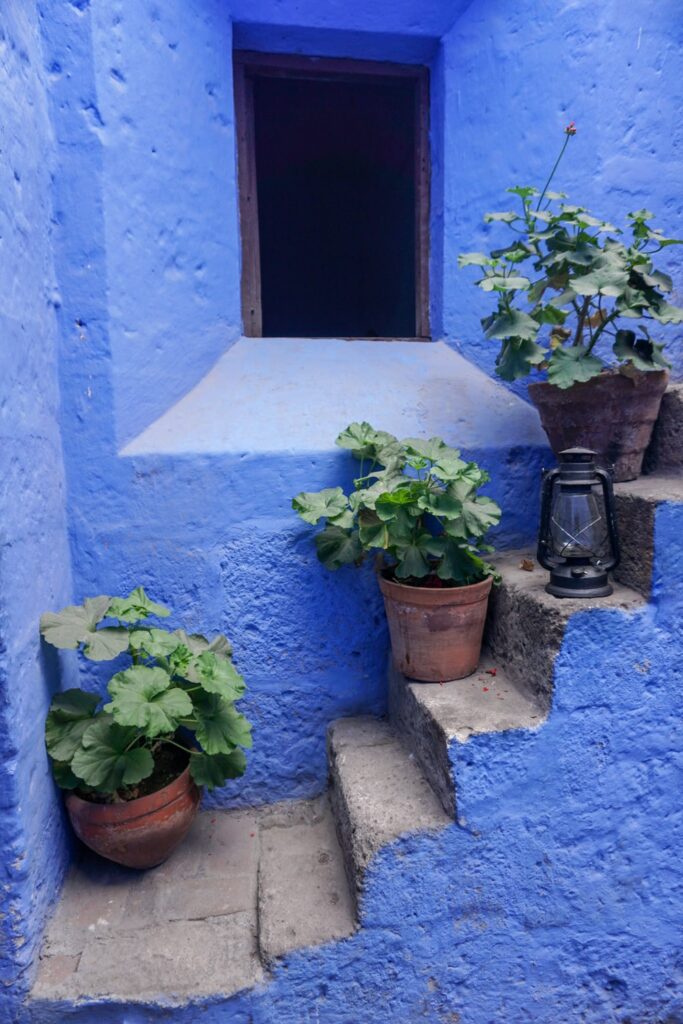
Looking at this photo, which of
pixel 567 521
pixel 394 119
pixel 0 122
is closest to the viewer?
pixel 0 122

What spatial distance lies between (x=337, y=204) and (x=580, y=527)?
568 cm

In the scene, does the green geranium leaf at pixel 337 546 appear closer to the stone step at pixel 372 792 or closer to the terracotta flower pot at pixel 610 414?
the stone step at pixel 372 792

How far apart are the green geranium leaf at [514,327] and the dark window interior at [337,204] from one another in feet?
3.54

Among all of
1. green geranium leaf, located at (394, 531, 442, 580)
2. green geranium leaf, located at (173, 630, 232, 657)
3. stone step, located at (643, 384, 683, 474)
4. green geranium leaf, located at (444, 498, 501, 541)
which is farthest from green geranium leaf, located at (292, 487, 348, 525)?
stone step, located at (643, 384, 683, 474)

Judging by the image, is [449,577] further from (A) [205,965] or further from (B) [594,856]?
(A) [205,965]

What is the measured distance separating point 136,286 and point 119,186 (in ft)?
1.05

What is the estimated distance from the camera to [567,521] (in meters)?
1.94

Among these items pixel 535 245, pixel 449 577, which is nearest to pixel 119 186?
pixel 535 245

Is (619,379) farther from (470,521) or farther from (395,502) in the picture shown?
(395,502)

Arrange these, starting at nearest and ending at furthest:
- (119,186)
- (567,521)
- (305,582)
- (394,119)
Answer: (567,521) → (119,186) → (305,582) → (394,119)

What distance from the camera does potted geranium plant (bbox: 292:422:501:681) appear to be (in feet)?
6.64

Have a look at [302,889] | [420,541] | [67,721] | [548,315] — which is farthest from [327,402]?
[302,889]

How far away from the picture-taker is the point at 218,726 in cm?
199

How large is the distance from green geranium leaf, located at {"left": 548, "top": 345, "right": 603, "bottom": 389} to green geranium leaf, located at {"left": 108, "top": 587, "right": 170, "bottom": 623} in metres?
1.46
